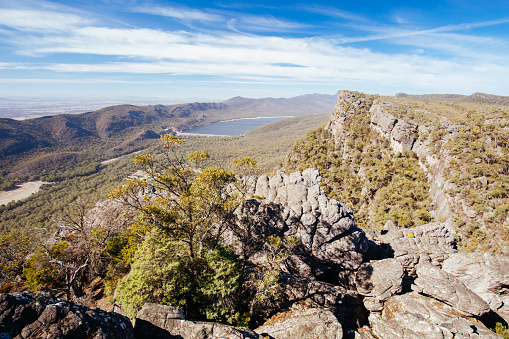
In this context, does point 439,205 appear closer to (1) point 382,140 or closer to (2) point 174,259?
(1) point 382,140

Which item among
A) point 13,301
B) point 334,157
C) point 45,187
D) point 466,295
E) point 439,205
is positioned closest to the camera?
point 13,301

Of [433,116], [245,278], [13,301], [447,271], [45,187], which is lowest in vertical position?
[45,187]

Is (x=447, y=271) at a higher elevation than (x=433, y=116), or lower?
lower

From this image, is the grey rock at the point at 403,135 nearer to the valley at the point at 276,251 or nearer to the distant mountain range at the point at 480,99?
the valley at the point at 276,251

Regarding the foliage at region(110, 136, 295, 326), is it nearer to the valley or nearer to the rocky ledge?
the valley

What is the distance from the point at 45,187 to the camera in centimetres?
15475

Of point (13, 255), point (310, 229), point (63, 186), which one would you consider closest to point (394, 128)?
point (310, 229)

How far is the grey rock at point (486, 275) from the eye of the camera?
19.0 meters

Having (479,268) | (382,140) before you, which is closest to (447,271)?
(479,268)

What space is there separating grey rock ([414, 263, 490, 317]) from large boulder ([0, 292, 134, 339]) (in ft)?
82.7

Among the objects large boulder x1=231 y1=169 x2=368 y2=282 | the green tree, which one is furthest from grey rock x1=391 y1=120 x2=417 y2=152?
the green tree

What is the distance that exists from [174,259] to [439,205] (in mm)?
46794

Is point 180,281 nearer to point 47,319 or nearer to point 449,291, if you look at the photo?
point 47,319

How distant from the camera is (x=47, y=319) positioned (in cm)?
870
